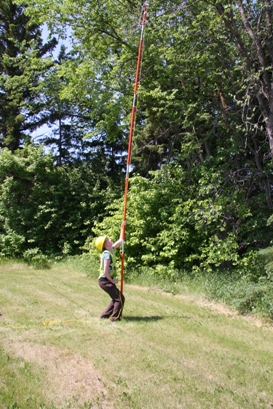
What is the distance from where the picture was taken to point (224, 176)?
11898 mm

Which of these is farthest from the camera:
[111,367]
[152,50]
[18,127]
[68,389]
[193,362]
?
[18,127]

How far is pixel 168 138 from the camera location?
52.3ft

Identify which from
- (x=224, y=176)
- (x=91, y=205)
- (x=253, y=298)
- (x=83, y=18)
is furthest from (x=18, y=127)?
(x=253, y=298)

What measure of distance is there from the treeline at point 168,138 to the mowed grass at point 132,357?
12.8 feet

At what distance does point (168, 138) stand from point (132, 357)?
A: 11.9 metres

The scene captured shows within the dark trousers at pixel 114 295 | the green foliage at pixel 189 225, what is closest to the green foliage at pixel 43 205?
the green foliage at pixel 189 225

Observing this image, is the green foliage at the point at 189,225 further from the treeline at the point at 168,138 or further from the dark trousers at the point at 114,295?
the dark trousers at the point at 114,295

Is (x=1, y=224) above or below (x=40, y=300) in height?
above

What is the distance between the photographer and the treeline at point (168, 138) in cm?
1120

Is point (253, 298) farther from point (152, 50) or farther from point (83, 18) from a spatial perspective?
point (83, 18)

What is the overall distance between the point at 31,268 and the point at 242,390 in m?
13.1

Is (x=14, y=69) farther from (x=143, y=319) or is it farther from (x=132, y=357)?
(x=132, y=357)

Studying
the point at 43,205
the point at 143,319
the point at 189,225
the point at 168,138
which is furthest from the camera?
the point at 43,205

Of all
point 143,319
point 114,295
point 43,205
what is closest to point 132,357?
point 114,295
